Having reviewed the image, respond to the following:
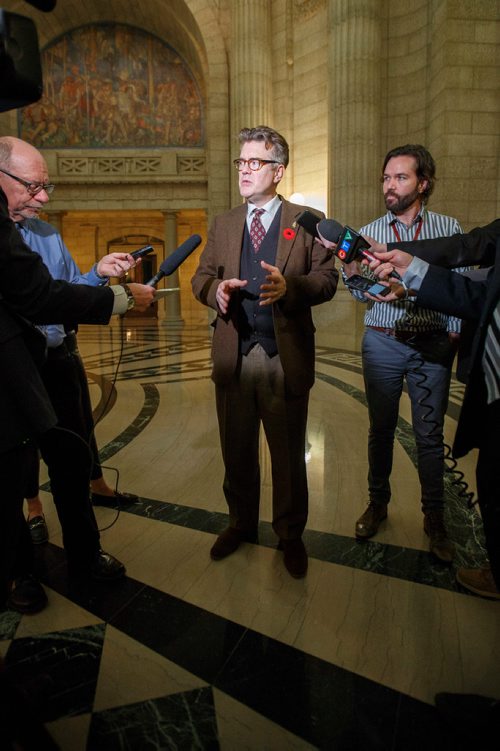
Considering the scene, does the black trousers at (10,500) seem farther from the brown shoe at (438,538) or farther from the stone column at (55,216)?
the stone column at (55,216)

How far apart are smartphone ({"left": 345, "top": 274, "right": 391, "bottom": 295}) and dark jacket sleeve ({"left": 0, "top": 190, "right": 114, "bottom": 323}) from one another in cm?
82

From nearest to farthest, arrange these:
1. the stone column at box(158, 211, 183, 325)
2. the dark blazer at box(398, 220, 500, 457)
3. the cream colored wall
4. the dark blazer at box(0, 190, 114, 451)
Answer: the dark blazer at box(0, 190, 114, 451) → the dark blazer at box(398, 220, 500, 457) → the cream colored wall → the stone column at box(158, 211, 183, 325)

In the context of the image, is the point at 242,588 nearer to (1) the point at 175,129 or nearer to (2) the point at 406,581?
(2) the point at 406,581

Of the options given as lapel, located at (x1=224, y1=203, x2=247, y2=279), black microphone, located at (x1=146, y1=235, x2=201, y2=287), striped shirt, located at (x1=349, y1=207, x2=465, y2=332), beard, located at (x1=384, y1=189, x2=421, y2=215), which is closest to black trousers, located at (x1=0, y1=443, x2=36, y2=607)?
black microphone, located at (x1=146, y1=235, x2=201, y2=287)

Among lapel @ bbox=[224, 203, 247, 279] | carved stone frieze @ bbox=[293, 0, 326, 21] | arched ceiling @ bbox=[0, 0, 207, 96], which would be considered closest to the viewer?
lapel @ bbox=[224, 203, 247, 279]

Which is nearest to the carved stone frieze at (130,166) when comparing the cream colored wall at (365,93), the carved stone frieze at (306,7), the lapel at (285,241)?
the cream colored wall at (365,93)

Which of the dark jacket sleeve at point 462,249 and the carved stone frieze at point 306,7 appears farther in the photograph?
the carved stone frieze at point 306,7

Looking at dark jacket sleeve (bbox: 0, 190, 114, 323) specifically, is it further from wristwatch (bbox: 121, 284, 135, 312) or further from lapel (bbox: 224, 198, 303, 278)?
lapel (bbox: 224, 198, 303, 278)

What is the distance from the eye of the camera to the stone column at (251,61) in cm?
1127

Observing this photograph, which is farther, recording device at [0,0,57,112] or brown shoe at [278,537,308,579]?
brown shoe at [278,537,308,579]

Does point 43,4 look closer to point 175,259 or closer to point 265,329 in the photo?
point 175,259

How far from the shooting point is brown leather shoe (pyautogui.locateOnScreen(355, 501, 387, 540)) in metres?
2.42

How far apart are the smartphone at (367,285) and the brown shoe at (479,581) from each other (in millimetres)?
1318

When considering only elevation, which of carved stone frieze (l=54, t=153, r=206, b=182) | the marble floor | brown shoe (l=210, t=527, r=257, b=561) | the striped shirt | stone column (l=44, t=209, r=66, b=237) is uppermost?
carved stone frieze (l=54, t=153, r=206, b=182)
